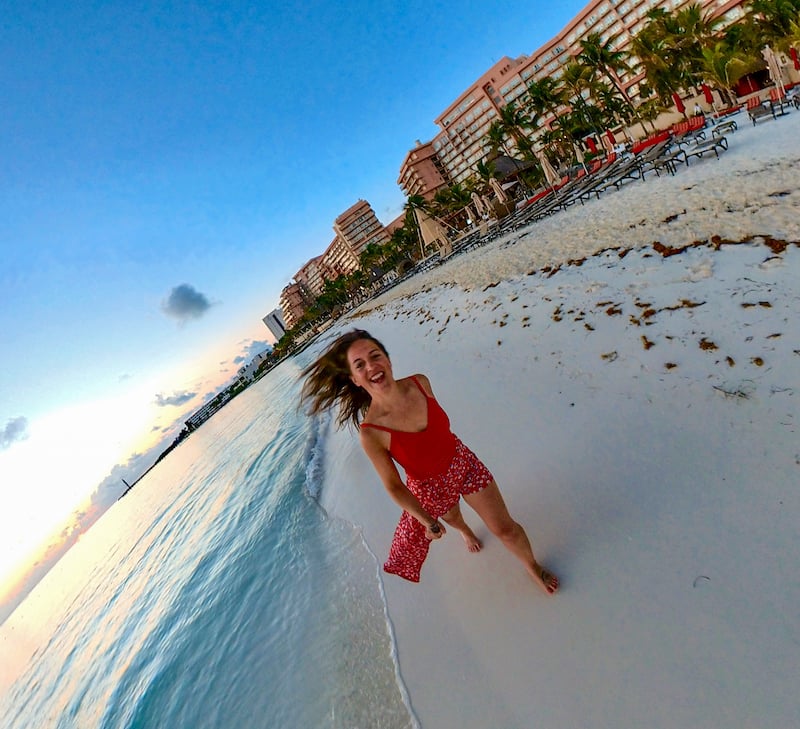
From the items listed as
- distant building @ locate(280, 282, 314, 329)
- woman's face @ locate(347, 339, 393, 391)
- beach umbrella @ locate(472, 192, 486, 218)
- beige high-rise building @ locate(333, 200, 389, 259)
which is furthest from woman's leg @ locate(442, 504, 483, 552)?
distant building @ locate(280, 282, 314, 329)

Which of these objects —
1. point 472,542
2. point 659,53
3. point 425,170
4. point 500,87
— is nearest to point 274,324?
point 425,170

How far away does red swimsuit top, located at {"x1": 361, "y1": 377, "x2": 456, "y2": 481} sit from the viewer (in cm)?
201

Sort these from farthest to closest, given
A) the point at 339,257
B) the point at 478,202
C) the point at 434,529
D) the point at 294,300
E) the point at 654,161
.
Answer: the point at 294,300
the point at 339,257
the point at 478,202
the point at 654,161
the point at 434,529

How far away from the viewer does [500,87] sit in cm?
7919

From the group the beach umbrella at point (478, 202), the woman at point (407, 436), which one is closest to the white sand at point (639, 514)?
the woman at point (407, 436)

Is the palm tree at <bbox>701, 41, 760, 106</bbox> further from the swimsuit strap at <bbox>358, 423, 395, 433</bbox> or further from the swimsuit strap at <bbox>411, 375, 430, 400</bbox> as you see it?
the swimsuit strap at <bbox>358, 423, 395, 433</bbox>

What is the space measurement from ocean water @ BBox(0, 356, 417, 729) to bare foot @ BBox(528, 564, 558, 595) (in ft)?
3.93

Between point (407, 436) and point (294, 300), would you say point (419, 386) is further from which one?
point (294, 300)

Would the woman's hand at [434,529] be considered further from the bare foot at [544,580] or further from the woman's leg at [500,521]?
the bare foot at [544,580]

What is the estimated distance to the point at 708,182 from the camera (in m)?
8.09

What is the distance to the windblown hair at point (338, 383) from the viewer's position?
2.05 meters

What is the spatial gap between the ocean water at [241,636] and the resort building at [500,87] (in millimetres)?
70350

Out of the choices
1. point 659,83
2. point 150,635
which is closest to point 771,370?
point 150,635

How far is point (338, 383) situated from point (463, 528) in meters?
1.67
